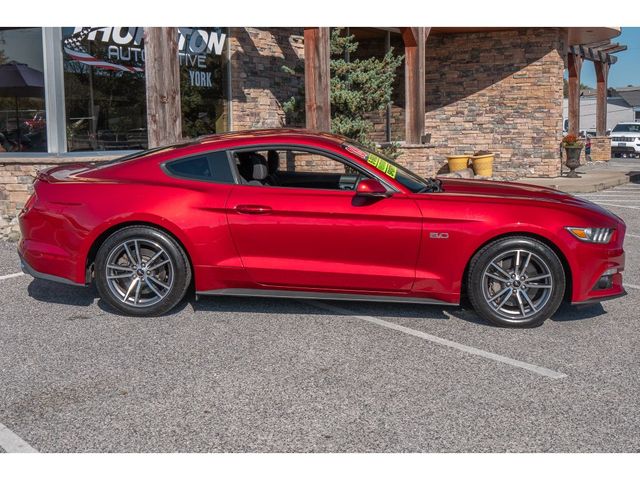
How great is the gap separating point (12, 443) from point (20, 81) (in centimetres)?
795

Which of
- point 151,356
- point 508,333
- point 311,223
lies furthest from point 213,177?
point 508,333

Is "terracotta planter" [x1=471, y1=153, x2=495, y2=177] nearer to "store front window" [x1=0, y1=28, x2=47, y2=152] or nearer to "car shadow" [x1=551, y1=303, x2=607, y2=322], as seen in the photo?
"store front window" [x1=0, y1=28, x2=47, y2=152]

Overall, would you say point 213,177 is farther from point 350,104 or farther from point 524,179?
point 524,179

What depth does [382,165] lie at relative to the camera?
5.90 meters

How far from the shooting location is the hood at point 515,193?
5742 mm

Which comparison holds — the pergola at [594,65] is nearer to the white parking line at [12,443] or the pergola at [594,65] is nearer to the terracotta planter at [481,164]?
the terracotta planter at [481,164]

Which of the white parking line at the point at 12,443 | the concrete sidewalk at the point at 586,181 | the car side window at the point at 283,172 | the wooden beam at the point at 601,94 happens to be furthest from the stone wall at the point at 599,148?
the white parking line at the point at 12,443

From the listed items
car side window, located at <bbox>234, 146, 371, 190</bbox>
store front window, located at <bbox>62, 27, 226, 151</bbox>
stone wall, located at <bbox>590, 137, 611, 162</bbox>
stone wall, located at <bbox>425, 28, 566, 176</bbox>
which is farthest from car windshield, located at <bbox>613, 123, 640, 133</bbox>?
car side window, located at <bbox>234, 146, 371, 190</bbox>

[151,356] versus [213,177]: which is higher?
[213,177]

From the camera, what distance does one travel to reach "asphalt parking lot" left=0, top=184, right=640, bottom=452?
369cm

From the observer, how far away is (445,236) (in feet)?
18.2

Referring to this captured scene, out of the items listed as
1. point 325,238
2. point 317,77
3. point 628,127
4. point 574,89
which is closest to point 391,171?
point 325,238

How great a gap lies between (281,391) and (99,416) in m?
1.02

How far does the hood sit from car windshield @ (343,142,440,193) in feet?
0.55
